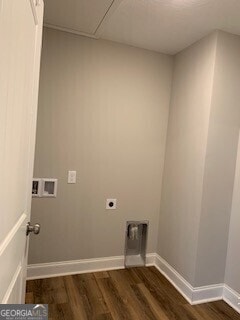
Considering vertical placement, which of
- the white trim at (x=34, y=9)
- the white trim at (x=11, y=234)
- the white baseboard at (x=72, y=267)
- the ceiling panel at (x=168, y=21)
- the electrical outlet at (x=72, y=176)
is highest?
the ceiling panel at (x=168, y=21)

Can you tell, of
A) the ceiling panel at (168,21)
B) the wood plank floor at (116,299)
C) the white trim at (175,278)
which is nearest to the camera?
the ceiling panel at (168,21)

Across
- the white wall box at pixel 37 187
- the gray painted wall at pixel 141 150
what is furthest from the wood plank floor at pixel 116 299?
the white wall box at pixel 37 187

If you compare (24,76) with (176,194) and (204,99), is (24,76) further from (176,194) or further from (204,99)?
(176,194)

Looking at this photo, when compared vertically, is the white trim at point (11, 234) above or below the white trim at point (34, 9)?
below

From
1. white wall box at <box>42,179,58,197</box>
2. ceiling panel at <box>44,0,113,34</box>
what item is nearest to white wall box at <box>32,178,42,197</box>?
white wall box at <box>42,179,58,197</box>

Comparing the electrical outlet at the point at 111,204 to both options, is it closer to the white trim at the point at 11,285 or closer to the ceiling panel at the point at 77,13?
the white trim at the point at 11,285

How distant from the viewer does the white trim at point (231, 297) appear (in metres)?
2.01

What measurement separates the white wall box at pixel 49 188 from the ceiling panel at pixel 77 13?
144 centimetres

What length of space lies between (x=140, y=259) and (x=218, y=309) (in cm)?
92

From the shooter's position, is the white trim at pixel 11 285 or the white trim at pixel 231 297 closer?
the white trim at pixel 11 285

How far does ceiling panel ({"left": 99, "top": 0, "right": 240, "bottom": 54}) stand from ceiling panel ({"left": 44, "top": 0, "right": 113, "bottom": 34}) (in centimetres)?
→ 10

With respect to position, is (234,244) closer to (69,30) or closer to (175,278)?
(175,278)

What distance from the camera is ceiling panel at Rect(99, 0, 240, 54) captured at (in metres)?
1.72

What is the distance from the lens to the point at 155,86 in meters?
2.54
